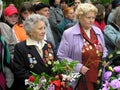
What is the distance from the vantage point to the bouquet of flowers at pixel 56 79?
4.01 meters

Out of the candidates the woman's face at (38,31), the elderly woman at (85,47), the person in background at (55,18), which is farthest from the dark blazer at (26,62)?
the person in background at (55,18)

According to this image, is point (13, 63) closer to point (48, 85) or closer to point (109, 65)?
point (48, 85)

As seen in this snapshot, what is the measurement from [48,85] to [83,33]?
136 centimetres

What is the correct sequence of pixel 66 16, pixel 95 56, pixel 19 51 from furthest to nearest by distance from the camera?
pixel 66 16, pixel 95 56, pixel 19 51

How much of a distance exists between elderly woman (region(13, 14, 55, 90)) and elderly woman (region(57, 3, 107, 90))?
0.36 metres

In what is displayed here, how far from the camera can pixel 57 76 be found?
4.17m

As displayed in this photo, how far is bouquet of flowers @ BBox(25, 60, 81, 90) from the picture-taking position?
4012 mm

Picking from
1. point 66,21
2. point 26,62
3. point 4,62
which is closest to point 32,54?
point 26,62

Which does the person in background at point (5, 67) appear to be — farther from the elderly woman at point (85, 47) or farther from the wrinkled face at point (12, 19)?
the wrinkled face at point (12, 19)

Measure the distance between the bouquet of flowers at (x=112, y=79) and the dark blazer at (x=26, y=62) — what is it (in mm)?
963

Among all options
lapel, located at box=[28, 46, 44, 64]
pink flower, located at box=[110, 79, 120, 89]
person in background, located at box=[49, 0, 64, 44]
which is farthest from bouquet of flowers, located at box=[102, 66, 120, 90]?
person in background, located at box=[49, 0, 64, 44]

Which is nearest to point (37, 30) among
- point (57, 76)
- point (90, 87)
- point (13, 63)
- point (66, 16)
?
point (13, 63)

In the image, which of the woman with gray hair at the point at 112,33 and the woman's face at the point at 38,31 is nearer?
the woman's face at the point at 38,31

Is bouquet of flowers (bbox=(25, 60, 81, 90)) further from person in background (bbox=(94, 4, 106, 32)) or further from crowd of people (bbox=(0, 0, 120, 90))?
person in background (bbox=(94, 4, 106, 32))
